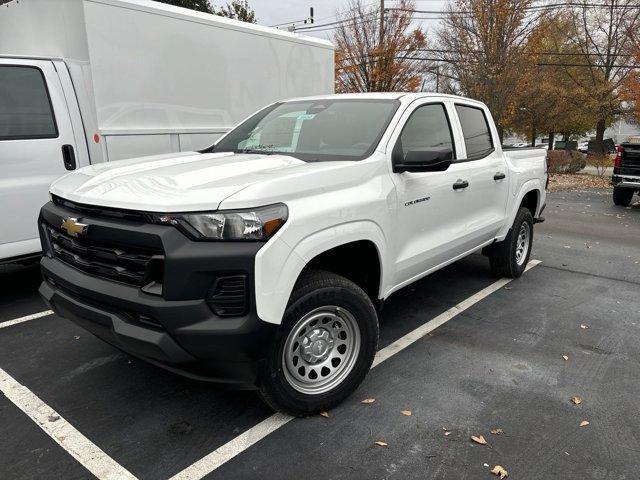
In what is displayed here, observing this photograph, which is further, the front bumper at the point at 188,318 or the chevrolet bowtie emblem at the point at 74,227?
the chevrolet bowtie emblem at the point at 74,227

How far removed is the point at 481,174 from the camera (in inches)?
181

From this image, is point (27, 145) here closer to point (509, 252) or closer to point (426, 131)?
point (426, 131)

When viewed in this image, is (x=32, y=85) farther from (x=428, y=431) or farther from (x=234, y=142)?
(x=428, y=431)

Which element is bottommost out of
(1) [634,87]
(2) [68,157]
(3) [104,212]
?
(3) [104,212]

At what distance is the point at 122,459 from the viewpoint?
264 cm

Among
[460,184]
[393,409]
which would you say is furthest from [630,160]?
[393,409]

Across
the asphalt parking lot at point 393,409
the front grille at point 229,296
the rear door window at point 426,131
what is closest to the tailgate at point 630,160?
the asphalt parking lot at point 393,409

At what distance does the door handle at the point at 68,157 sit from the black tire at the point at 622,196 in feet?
38.9

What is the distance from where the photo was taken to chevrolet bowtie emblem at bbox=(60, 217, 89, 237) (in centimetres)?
272

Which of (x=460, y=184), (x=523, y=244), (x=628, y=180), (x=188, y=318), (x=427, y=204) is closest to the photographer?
(x=188, y=318)

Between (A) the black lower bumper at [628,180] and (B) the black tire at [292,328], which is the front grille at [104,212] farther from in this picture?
(A) the black lower bumper at [628,180]

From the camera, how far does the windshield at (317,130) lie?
3512 mm

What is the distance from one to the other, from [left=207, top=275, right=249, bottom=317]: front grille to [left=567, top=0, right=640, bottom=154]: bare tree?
31.2 m

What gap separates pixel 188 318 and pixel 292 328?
566 mm
